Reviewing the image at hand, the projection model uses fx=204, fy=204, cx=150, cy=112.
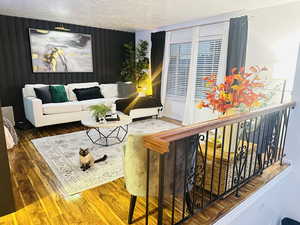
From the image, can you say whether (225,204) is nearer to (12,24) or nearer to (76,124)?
(76,124)

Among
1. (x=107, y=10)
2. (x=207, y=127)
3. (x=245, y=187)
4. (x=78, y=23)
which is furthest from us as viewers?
(x=78, y=23)

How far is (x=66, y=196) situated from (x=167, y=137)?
1594 millimetres

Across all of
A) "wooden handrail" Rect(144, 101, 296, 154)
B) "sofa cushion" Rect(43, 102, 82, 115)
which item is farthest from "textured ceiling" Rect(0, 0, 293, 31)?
"wooden handrail" Rect(144, 101, 296, 154)

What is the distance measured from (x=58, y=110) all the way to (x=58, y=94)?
60 centimetres

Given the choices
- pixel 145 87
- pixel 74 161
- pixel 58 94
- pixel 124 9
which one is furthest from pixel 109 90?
pixel 74 161

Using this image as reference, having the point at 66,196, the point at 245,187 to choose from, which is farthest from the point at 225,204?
the point at 66,196

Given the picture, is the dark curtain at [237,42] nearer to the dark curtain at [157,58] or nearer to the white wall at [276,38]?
the white wall at [276,38]

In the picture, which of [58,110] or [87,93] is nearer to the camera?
A: [58,110]

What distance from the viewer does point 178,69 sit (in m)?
5.48

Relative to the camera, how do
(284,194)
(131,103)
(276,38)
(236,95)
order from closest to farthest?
1. (236,95)
2. (284,194)
3. (276,38)
4. (131,103)

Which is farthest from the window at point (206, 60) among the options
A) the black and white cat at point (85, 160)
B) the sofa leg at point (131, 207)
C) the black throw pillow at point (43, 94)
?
the black throw pillow at point (43, 94)

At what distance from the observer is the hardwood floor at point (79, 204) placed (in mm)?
1847

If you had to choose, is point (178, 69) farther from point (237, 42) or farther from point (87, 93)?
point (87, 93)

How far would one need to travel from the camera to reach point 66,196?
2.21 meters
